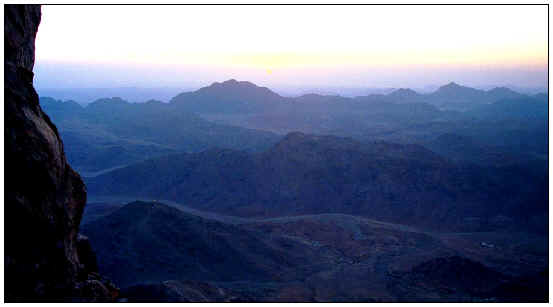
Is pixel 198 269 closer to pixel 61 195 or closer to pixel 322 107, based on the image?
pixel 61 195

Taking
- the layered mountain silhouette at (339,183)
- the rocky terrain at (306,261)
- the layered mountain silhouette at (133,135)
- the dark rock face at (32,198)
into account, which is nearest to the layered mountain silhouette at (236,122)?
the layered mountain silhouette at (133,135)

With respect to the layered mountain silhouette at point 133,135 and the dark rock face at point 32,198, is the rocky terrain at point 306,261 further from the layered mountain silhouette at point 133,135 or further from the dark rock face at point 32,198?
the layered mountain silhouette at point 133,135

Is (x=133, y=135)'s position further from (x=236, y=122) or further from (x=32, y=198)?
(x=32, y=198)

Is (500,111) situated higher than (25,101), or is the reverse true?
(500,111)

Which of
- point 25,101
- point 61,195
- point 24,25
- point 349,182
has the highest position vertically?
point 24,25

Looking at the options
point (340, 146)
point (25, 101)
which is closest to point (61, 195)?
point (25, 101)

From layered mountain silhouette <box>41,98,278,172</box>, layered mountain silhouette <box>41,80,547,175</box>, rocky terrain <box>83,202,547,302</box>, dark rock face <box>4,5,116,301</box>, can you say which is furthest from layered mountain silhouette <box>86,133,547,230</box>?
dark rock face <box>4,5,116,301</box>

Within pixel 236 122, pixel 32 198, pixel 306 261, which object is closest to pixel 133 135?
pixel 236 122

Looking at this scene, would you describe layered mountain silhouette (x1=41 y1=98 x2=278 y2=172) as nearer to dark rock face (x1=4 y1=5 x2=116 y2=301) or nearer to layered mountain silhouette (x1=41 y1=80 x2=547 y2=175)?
layered mountain silhouette (x1=41 y1=80 x2=547 y2=175)

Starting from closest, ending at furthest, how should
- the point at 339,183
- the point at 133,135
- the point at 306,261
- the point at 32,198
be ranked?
the point at 32,198 → the point at 306,261 → the point at 339,183 → the point at 133,135
